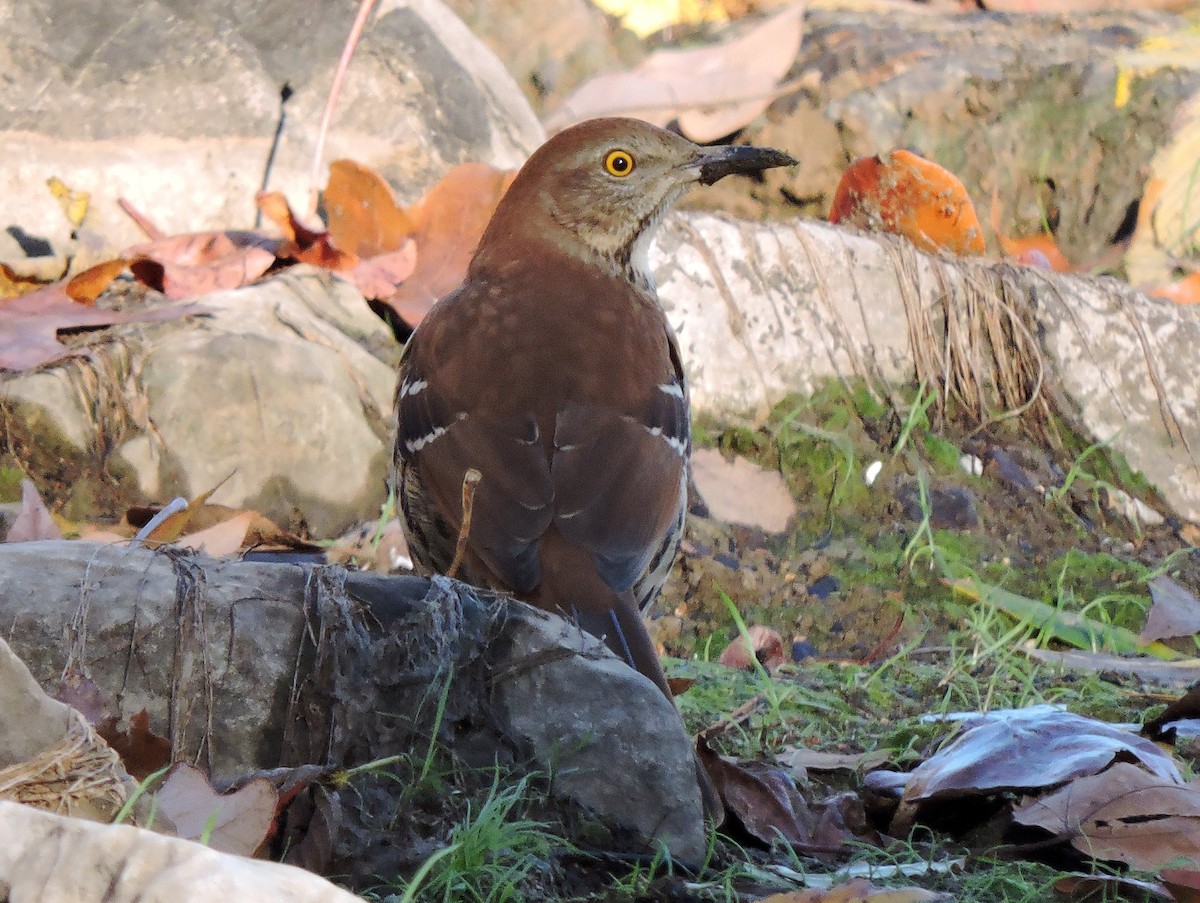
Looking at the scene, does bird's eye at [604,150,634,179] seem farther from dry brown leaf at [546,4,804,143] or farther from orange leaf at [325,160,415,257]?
dry brown leaf at [546,4,804,143]

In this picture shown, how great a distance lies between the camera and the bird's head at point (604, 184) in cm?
391

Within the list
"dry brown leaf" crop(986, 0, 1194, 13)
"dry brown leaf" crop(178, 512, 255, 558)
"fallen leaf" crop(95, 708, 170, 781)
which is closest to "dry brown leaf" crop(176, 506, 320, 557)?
"dry brown leaf" crop(178, 512, 255, 558)

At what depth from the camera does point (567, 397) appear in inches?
127

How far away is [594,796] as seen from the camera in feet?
7.97

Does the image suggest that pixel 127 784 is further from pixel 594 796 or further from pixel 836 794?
pixel 836 794

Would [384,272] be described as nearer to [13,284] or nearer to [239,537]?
[13,284]

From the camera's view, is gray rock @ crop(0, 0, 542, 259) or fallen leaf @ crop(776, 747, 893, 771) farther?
gray rock @ crop(0, 0, 542, 259)

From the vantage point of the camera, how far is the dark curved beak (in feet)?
13.0

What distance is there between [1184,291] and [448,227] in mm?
3747

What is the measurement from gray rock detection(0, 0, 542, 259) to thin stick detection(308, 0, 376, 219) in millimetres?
36

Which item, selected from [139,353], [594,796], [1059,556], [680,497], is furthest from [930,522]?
[594,796]

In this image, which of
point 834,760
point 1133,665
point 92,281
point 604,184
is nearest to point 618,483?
point 834,760

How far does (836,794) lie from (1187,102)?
6194 millimetres

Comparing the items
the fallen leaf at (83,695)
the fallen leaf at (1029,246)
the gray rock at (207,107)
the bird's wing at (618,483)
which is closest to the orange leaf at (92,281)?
the gray rock at (207,107)
